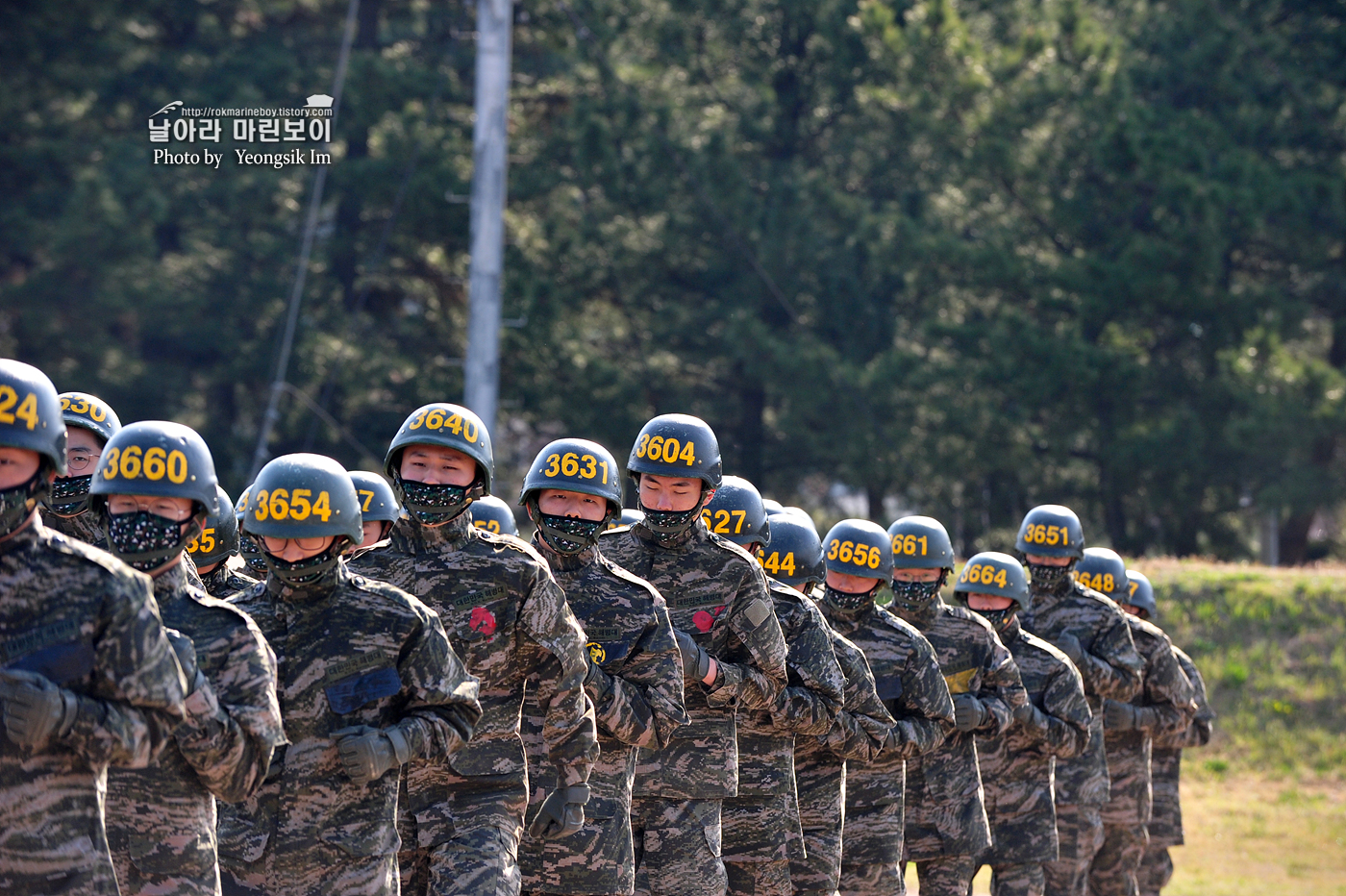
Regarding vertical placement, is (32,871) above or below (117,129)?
below

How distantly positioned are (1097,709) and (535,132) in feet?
69.3

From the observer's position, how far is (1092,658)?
38.9ft

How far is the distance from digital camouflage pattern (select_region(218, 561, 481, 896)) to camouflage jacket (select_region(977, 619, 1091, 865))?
18.8 feet

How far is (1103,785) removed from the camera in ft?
39.4

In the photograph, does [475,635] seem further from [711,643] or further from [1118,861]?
[1118,861]

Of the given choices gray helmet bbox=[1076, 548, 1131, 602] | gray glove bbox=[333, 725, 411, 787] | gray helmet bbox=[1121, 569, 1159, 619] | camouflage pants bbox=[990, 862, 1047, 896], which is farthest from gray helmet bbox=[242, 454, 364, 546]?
gray helmet bbox=[1121, 569, 1159, 619]

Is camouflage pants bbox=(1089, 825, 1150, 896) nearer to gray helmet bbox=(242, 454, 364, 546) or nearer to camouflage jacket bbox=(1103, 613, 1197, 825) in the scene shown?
camouflage jacket bbox=(1103, 613, 1197, 825)

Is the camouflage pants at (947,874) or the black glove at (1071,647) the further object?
the black glove at (1071,647)

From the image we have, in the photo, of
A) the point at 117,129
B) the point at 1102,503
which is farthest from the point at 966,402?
the point at 117,129

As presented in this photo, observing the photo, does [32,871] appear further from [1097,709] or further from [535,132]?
[535,132]

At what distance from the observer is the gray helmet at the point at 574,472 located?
7.26 metres

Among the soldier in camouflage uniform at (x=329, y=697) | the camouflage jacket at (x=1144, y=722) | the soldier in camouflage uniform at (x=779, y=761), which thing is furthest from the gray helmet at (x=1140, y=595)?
the soldier in camouflage uniform at (x=329, y=697)

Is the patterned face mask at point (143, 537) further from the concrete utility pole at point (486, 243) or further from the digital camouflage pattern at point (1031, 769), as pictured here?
the concrete utility pole at point (486, 243)

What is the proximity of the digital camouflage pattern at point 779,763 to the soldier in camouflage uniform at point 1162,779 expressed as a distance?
5.92m
